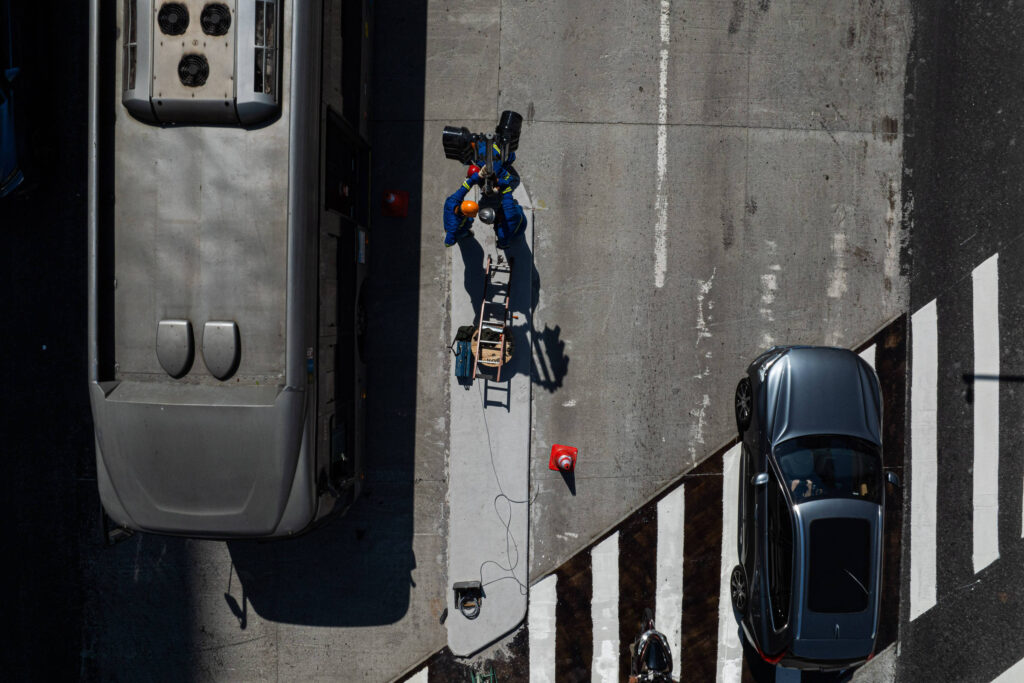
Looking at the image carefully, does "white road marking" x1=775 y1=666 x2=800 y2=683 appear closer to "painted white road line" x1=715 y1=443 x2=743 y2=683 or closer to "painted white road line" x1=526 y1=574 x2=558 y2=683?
"painted white road line" x1=715 y1=443 x2=743 y2=683

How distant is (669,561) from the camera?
842cm

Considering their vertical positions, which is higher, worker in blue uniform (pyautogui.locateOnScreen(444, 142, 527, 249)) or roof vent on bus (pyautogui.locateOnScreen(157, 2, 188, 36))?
roof vent on bus (pyautogui.locateOnScreen(157, 2, 188, 36))

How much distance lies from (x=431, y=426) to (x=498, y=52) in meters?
5.28

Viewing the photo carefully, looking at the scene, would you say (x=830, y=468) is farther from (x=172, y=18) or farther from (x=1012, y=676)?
(x=172, y=18)

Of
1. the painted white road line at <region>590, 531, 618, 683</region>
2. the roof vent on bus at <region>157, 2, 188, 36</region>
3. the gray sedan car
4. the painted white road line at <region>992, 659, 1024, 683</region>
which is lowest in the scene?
the painted white road line at <region>992, 659, 1024, 683</region>

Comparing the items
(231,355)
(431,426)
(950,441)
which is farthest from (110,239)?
(950,441)

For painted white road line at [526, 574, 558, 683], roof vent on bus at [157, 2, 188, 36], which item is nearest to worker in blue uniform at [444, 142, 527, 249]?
roof vent on bus at [157, 2, 188, 36]

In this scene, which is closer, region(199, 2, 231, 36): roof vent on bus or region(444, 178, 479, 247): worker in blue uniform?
region(199, 2, 231, 36): roof vent on bus

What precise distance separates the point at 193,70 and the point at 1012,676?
42.7 feet

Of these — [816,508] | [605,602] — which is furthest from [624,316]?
[605,602]

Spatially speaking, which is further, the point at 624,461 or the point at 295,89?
the point at 624,461

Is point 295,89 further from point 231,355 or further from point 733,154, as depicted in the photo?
point 733,154

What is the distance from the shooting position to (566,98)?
27.1 ft

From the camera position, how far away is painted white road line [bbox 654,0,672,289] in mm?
8281
